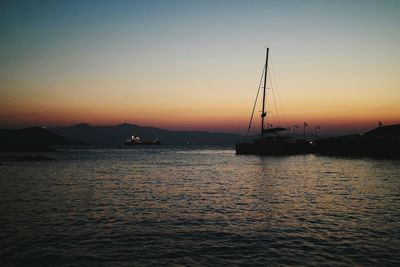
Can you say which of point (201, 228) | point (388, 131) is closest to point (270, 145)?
point (388, 131)

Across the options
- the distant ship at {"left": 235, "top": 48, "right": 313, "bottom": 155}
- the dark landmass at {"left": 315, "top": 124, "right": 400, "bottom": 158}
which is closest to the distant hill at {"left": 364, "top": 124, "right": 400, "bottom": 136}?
the dark landmass at {"left": 315, "top": 124, "right": 400, "bottom": 158}

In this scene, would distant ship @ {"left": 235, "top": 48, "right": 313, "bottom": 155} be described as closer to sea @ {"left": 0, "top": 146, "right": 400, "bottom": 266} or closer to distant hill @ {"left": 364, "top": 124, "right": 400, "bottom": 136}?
distant hill @ {"left": 364, "top": 124, "right": 400, "bottom": 136}

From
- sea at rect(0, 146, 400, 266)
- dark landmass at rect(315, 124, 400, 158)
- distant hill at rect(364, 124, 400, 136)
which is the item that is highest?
distant hill at rect(364, 124, 400, 136)

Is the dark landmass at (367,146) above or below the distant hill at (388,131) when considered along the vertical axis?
below

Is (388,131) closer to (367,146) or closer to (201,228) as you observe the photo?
(367,146)

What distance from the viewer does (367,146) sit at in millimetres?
93438

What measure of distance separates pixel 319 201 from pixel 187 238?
42.5 feet

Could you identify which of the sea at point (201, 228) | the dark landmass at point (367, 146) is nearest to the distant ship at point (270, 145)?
the dark landmass at point (367, 146)

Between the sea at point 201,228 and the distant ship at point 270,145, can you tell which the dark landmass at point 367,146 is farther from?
the sea at point 201,228

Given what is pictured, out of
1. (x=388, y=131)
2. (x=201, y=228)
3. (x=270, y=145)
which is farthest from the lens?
(x=388, y=131)

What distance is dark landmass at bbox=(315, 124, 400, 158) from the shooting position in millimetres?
87188

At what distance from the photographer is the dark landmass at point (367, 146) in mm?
87188

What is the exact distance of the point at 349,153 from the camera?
97562mm

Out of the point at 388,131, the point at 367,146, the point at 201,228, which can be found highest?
the point at 388,131
